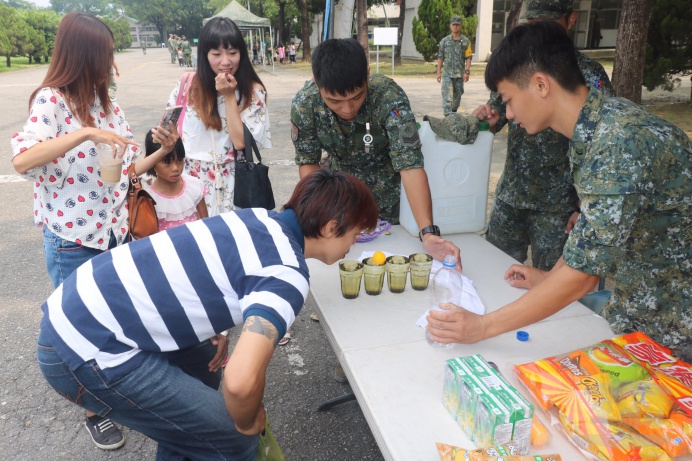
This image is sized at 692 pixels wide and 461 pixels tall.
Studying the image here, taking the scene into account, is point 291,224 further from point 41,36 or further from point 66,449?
point 41,36

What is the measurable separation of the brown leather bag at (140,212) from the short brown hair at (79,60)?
36cm

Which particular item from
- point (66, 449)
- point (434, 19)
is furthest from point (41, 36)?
point (66, 449)

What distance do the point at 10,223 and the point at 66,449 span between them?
3.60m

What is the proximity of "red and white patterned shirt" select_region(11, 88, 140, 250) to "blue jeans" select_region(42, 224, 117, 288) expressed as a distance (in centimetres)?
4

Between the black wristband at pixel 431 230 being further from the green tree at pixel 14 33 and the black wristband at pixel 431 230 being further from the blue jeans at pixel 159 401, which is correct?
the green tree at pixel 14 33

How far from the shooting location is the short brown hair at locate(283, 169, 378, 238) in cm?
142

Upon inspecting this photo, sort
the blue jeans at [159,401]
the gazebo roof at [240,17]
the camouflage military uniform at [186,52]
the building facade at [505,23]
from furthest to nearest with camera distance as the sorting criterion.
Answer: the camouflage military uniform at [186,52] < the gazebo roof at [240,17] < the building facade at [505,23] < the blue jeans at [159,401]

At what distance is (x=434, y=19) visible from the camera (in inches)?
754

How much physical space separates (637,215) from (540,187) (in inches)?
47.4

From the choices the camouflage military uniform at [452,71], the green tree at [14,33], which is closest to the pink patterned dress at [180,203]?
the camouflage military uniform at [452,71]

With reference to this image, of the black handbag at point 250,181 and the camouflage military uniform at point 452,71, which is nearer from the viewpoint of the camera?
the black handbag at point 250,181

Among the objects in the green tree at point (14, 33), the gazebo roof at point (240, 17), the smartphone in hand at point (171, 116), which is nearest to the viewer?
the smartphone in hand at point (171, 116)

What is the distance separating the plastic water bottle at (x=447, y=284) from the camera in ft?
5.57

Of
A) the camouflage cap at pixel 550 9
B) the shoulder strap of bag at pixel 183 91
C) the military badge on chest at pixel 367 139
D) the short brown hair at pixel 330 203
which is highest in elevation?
the camouflage cap at pixel 550 9
